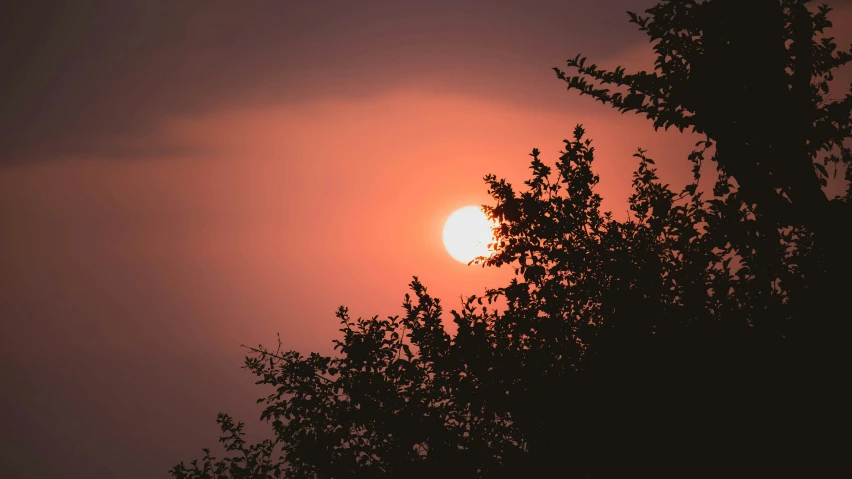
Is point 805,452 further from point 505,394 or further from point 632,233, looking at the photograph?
point 632,233

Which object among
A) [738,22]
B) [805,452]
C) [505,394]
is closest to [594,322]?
[505,394]

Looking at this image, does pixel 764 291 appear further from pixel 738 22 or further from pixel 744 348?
pixel 738 22

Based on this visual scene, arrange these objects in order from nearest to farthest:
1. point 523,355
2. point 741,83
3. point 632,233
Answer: point 741,83
point 523,355
point 632,233

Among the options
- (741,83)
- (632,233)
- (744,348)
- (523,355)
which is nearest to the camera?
(744,348)

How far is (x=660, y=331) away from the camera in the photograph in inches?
356

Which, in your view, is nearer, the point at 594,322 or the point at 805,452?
the point at 805,452

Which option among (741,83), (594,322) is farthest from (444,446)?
(741,83)

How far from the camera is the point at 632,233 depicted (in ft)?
36.4

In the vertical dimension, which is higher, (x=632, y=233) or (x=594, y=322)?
(x=632, y=233)

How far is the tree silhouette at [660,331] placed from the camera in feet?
25.9

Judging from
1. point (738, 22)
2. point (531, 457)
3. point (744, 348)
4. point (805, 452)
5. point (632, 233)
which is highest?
point (738, 22)

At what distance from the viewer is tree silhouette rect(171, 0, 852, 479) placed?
25.9 feet

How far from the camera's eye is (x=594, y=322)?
1064 centimetres

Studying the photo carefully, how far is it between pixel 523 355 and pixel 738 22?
5794mm
